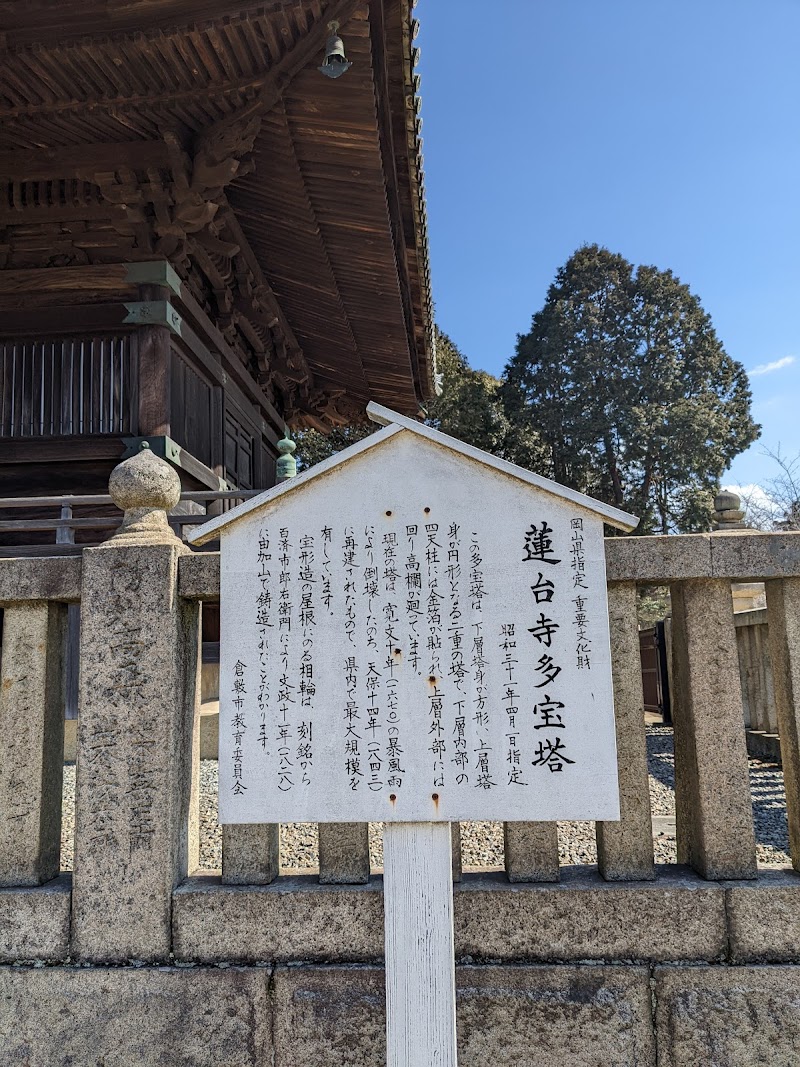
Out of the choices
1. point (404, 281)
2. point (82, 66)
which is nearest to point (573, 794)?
point (82, 66)

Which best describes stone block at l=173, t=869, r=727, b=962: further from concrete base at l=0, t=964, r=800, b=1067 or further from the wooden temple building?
the wooden temple building

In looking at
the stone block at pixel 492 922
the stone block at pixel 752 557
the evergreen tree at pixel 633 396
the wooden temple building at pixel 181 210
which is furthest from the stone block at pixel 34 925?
the evergreen tree at pixel 633 396

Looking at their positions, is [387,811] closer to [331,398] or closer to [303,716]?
[303,716]

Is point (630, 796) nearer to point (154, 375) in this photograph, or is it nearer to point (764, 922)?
point (764, 922)

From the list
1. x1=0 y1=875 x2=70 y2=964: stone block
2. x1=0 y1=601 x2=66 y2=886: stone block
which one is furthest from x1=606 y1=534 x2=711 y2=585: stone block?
x1=0 y1=875 x2=70 y2=964: stone block

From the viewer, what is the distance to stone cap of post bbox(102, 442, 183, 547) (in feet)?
8.46

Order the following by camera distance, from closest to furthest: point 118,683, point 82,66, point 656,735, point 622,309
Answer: point 118,683 → point 82,66 → point 656,735 → point 622,309

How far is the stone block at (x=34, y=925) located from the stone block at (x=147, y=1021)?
12 centimetres

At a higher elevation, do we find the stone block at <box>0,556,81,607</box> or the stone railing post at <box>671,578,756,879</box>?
the stone block at <box>0,556,81,607</box>

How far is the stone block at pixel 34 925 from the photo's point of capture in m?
2.39

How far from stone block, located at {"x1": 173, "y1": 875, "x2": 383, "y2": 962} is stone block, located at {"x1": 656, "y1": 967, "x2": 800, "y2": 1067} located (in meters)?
0.91

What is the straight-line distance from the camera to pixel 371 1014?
2.24 metres

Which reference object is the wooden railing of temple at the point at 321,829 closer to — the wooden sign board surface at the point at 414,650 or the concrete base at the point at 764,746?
the wooden sign board surface at the point at 414,650

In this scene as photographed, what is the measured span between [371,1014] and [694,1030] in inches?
38.4
